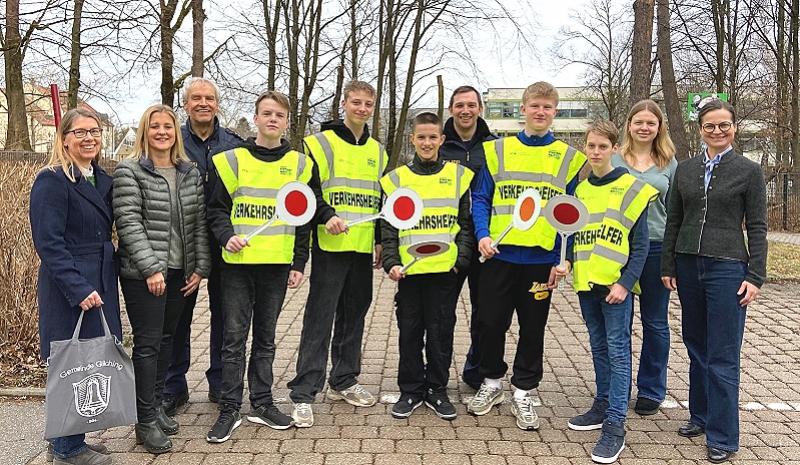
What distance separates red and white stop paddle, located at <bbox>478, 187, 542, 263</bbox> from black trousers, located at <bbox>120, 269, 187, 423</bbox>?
1991 mm

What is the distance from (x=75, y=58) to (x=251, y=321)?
11.1 m

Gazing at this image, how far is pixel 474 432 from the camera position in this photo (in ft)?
14.5

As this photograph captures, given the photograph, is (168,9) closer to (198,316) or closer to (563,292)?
(198,316)

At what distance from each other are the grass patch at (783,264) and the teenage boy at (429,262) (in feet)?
26.4

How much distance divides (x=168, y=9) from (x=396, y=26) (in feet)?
32.2

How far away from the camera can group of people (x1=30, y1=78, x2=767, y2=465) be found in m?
3.93

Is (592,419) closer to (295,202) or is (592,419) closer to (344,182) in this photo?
(344,182)

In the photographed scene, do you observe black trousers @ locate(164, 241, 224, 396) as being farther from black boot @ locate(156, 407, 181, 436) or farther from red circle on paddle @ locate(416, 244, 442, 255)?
red circle on paddle @ locate(416, 244, 442, 255)

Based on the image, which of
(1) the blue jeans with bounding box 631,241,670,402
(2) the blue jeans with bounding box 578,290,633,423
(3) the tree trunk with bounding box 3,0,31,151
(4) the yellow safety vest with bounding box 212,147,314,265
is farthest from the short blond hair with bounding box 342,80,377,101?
(3) the tree trunk with bounding box 3,0,31,151

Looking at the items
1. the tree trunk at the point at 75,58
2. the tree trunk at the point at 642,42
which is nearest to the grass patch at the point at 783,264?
the tree trunk at the point at 642,42

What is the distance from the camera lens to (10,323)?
5715mm

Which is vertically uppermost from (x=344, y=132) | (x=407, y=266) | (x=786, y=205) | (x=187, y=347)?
(x=344, y=132)

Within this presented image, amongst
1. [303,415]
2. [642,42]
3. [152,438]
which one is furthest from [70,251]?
[642,42]

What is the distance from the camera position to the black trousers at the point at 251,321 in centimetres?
431
